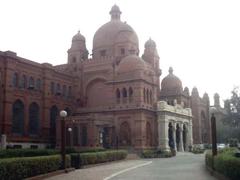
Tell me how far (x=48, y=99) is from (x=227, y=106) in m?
22.8

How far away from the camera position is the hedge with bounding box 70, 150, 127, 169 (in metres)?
25.7

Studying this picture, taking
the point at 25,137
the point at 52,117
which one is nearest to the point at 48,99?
the point at 52,117

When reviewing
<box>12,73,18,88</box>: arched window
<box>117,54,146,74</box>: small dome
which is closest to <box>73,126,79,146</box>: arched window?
<box>12,73,18,88</box>: arched window

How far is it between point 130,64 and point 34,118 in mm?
14340

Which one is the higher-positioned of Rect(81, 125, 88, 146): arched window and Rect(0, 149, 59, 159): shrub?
Rect(81, 125, 88, 146): arched window

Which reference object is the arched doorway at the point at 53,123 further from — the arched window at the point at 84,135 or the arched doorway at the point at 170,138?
the arched doorway at the point at 170,138

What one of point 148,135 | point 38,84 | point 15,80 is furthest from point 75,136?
point 15,80

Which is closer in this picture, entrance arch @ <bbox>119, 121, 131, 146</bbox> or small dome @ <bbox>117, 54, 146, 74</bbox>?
entrance arch @ <bbox>119, 121, 131, 146</bbox>

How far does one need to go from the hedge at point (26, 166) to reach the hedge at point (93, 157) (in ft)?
9.97

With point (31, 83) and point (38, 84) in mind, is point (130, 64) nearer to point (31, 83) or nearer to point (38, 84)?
point (38, 84)

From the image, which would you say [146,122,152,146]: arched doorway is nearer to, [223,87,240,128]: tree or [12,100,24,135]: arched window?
[223,87,240,128]: tree

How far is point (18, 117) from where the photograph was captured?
46.7 m

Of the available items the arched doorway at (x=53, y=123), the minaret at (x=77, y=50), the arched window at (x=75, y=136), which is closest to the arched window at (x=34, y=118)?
the arched doorway at (x=53, y=123)

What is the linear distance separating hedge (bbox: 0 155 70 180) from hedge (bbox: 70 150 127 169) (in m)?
3.04
